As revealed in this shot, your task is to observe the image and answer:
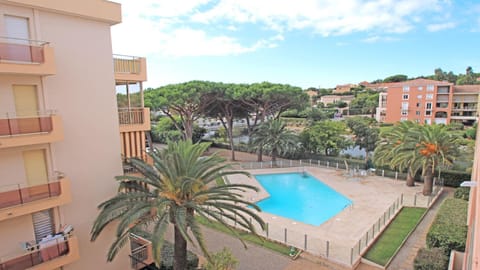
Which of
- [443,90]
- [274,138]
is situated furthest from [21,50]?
[443,90]

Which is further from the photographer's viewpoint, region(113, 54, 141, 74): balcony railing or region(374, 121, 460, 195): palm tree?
region(374, 121, 460, 195): palm tree

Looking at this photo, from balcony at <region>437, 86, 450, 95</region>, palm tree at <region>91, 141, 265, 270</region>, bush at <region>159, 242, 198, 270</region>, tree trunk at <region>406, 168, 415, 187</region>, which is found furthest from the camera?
balcony at <region>437, 86, 450, 95</region>

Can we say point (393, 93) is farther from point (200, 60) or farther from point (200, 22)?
point (200, 22)

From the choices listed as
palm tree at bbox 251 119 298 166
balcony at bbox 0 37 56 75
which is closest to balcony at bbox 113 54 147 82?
balcony at bbox 0 37 56 75

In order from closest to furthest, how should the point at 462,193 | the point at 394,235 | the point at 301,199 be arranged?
the point at 394,235, the point at 462,193, the point at 301,199

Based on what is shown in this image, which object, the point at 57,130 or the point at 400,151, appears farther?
the point at 400,151

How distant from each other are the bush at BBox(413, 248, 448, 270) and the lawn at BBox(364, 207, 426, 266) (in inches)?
75.6

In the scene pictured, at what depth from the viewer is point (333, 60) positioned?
6962cm

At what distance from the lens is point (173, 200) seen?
1078 centimetres

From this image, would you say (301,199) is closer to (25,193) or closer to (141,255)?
(141,255)

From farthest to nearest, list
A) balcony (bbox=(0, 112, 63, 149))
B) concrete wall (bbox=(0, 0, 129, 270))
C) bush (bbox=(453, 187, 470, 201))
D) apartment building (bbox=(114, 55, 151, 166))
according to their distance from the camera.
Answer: bush (bbox=(453, 187, 470, 201))
apartment building (bbox=(114, 55, 151, 166))
concrete wall (bbox=(0, 0, 129, 270))
balcony (bbox=(0, 112, 63, 149))

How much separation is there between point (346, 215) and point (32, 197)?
18784 mm

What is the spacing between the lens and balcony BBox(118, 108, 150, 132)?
12609 millimetres

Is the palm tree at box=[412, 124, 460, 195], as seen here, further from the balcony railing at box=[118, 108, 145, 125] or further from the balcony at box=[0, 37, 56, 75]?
the balcony at box=[0, 37, 56, 75]
